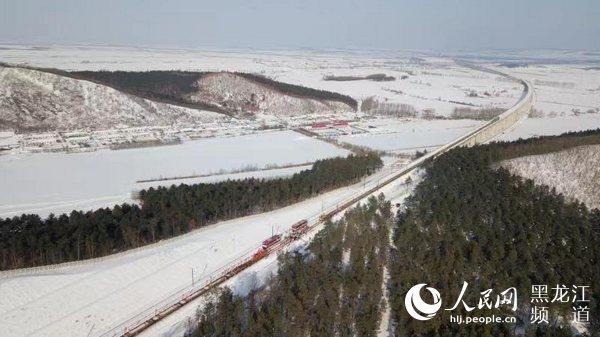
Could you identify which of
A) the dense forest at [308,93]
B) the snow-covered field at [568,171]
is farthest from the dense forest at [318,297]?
the dense forest at [308,93]

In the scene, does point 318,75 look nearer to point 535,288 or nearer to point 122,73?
point 122,73

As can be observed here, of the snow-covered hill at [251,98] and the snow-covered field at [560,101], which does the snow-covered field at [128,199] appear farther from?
the snow-covered hill at [251,98]

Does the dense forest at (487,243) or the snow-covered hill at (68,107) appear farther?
the snow-covered hill at (68,107)

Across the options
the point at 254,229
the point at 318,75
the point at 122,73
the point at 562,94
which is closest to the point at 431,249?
the point at 254,229

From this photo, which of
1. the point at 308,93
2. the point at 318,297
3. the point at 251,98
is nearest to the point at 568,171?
the point at 318,297

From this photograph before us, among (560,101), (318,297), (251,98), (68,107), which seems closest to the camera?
(318,297)

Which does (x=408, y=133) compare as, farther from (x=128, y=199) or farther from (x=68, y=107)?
(x=68, y=107)

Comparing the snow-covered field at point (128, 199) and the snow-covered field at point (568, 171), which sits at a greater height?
the snow-covered field at point (568, 171)
